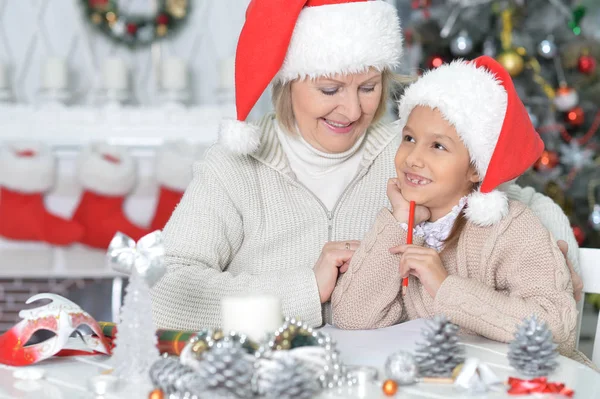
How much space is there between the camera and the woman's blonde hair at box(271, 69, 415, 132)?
1.86m

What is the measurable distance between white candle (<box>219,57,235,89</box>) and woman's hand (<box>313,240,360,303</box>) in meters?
2.42

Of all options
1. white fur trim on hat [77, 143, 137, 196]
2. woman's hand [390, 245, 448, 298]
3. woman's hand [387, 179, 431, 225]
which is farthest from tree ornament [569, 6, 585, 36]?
woman's hand [390, 245, 448, 298]

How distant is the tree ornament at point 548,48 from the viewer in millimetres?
3607

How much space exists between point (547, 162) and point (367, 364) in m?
2.63

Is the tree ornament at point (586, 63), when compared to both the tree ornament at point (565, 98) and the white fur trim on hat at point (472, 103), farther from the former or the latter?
the white fur trim on hat at point (472, 103)

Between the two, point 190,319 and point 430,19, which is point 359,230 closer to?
point 190,319

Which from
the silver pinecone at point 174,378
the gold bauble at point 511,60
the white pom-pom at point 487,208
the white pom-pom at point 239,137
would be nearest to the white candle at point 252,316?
the silver pinecone at point 174,378

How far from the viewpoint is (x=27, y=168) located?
348 centimetres

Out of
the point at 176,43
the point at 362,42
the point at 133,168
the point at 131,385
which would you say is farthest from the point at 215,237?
the point at 176,43

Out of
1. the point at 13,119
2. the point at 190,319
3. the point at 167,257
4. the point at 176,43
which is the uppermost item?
the point at 176,43

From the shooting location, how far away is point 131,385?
3.63 ft

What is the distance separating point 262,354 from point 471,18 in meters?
2.86

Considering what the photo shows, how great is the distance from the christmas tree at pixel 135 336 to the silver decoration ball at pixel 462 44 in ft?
8.71

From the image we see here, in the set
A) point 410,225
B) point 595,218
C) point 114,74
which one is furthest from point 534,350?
point 114,74
